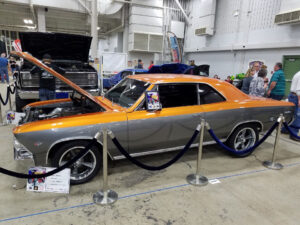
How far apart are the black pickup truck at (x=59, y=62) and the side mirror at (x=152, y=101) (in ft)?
10.5

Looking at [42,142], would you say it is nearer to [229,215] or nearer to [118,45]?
[229,215]

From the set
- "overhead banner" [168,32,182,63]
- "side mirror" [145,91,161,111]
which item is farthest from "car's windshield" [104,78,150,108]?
"overhead banner" [168,32,182,63]

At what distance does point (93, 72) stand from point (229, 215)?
4.90m

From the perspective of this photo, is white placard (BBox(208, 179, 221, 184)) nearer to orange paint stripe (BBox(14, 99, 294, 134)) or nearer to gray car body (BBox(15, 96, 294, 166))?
gray car body (BBox(15, 96, 294, 166))

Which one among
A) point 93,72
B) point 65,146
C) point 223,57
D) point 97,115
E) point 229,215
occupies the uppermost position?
point 223,57

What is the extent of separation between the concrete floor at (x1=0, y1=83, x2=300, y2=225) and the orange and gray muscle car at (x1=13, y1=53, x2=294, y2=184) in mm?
366

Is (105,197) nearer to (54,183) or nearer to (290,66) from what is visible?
(54,183)

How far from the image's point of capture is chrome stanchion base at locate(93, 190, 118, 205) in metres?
2.54

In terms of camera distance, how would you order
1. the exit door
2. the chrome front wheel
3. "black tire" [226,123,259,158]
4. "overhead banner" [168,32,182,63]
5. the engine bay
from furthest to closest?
"overhead banner" [168,32,182,63], the exit door, the chrome front wheel, "black tire" [226,123,259,158], the engine bay

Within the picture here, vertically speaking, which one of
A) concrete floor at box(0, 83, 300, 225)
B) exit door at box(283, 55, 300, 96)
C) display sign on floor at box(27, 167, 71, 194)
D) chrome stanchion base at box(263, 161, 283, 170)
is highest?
exit door at box(283, 55, 300, 96)

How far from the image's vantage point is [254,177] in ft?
10.7

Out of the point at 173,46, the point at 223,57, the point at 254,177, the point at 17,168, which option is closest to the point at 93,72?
the point at 17,168

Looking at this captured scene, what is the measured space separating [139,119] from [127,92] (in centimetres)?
74

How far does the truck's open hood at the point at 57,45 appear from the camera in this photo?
17.6ft
